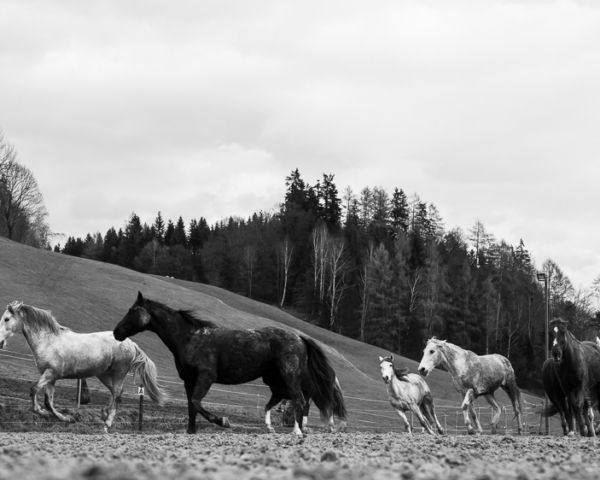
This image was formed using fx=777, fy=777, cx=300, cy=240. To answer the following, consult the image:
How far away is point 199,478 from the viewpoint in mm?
4359

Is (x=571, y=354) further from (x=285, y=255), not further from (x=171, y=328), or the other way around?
(x=285, y=255)

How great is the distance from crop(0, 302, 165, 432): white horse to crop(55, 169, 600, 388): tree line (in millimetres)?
64156

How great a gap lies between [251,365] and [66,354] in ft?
19.4

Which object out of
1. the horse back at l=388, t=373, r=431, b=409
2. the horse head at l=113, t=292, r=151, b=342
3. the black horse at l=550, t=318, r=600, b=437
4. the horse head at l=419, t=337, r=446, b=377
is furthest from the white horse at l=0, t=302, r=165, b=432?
the black horse at l=550, t=318, r=600, b=437

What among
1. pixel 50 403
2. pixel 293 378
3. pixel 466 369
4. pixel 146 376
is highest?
pixel 466 369

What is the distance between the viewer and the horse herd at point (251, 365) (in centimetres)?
1504

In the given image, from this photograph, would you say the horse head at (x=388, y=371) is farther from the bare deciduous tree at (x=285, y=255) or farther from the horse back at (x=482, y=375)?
the bare deciduous tree at (x=285, y=255)

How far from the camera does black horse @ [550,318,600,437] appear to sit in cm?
1758

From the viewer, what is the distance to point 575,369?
58.0 feet

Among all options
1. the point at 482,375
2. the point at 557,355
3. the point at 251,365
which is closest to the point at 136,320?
the point at 251,365

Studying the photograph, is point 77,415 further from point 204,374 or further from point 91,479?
point 91,479

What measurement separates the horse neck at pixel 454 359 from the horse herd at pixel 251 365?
3 centimetres

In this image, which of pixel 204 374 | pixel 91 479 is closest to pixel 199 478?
pixel 91 479

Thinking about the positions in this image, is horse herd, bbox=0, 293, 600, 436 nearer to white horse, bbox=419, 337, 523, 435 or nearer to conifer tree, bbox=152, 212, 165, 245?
white horse, bbox=419, 337, 523, 435
